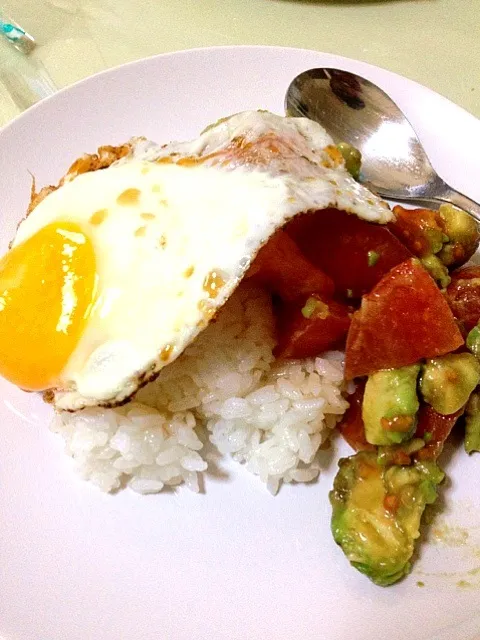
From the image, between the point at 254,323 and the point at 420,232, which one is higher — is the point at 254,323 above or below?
below

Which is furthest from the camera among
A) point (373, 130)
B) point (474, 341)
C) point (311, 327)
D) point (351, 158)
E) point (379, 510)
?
point (373, 130)

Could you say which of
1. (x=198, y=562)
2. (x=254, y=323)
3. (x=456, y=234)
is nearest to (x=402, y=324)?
(x=456, y=234)

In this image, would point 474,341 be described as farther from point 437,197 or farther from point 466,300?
point 437,197

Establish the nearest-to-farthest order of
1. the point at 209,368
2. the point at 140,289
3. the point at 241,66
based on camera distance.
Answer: the point at 140,289 → the point at 209,368 → the point at 241,66

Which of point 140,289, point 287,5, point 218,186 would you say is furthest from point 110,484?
point 287,5

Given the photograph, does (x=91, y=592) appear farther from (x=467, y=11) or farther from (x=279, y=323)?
(x=467, y=11)

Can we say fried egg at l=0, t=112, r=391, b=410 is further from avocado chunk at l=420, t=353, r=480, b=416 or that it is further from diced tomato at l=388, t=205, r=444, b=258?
avocado chunk at l=420, t=353, r=480, b=416

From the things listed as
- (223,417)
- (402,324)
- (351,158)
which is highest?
(351,158)
